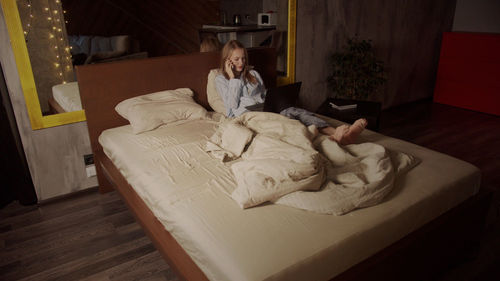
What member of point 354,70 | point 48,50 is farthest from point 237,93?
point 354,70

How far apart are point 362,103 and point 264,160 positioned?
6.12ft

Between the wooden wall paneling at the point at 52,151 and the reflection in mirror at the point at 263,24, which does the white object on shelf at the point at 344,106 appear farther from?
the wooden wall paneling at the point at 52,151

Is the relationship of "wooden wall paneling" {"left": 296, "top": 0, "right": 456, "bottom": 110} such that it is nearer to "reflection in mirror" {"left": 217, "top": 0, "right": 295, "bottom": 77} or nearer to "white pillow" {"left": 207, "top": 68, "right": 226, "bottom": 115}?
"reflection in mirror" {"left": 217, "top": 0, "right": 295, "bottom": 77}

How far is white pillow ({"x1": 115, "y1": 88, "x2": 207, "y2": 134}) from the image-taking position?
2.51 m

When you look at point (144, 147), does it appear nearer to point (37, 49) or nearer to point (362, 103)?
point (37, 49)

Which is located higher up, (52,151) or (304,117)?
(304,117)

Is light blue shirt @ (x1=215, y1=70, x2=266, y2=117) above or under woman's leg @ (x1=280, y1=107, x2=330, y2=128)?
above

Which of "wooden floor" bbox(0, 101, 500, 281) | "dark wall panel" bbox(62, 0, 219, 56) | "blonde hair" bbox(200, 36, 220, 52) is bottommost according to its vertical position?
"wooden floor" bbox(0, 101, 500, 281)

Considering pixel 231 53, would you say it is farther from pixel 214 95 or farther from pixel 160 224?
pixel 160 224

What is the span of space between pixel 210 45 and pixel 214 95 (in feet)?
1.58

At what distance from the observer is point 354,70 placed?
381cm

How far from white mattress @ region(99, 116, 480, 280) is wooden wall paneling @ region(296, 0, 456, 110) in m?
1.85

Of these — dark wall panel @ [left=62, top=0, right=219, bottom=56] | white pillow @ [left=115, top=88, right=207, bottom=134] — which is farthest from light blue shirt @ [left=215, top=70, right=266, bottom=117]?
dark wall panel @ [left=62, top=0, right=219, bottom=56]

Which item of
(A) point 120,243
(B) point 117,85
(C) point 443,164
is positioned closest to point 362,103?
(C) point 443,164
